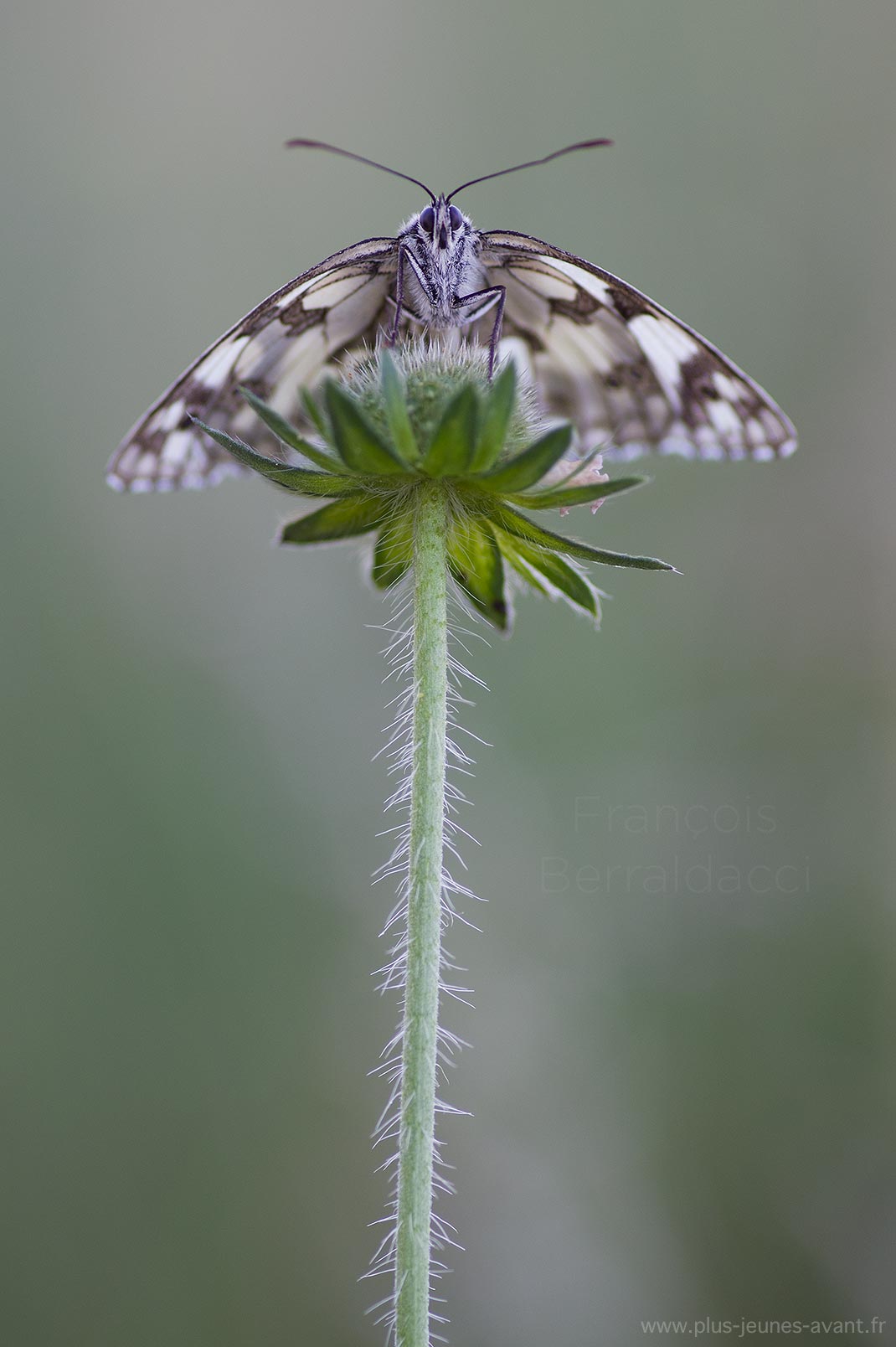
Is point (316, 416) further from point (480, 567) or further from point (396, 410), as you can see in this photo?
point (480, 567)

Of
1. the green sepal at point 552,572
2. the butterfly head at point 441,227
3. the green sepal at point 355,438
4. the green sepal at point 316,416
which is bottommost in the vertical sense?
the green sepal at point 552,572

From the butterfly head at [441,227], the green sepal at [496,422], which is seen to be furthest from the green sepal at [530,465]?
the butterfly head at [441,227]

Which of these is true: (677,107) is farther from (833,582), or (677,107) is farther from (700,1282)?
(700,1282)

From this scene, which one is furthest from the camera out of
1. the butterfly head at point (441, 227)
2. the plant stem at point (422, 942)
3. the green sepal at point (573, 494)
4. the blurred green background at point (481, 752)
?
the blurred green background at point (481, 752)

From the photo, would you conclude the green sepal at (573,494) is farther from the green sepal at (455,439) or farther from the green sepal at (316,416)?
the green sepal at (316,416)

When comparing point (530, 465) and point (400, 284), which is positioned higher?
point (400, 284)

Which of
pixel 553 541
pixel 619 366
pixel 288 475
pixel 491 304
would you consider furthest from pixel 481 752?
pixel 288 475

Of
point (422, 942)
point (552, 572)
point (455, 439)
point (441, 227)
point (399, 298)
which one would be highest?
point (441, 227)
